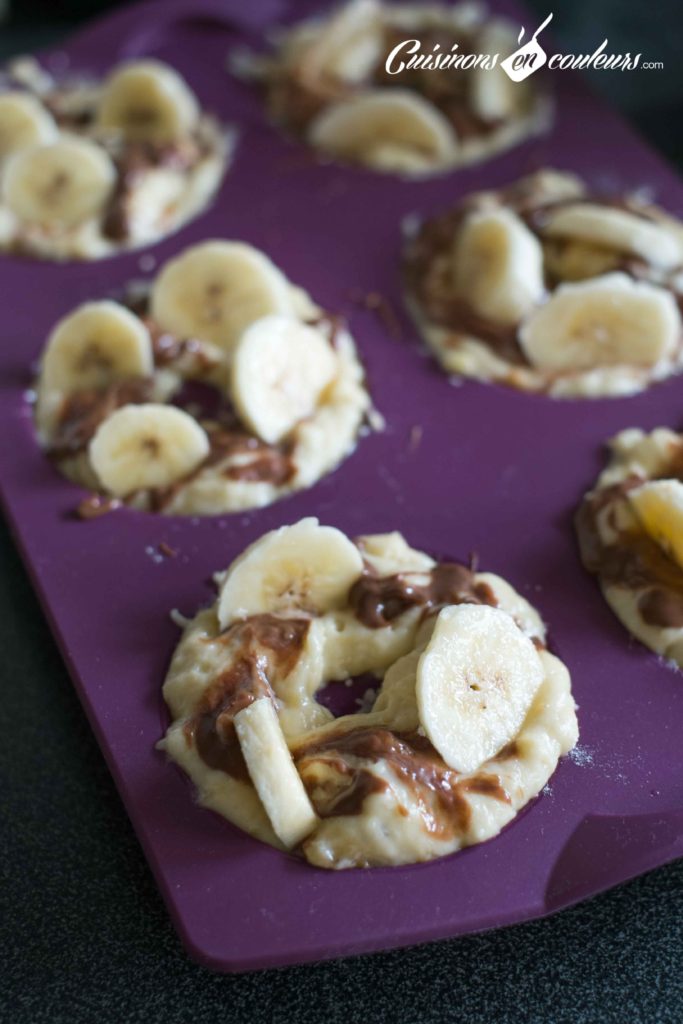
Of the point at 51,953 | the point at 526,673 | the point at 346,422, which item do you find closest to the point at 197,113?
the point at 346,422

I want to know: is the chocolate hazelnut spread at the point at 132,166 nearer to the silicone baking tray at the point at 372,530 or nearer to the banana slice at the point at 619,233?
the silicone baking tray at the point at 372,530

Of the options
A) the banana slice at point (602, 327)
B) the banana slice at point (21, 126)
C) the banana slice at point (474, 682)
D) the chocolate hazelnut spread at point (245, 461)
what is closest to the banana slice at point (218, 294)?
the chocolate hazelnut spread at point (245, 461)

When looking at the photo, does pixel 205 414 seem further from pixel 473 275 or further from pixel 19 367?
pixel 473 275

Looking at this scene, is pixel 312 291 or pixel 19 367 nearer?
pixel 19 367

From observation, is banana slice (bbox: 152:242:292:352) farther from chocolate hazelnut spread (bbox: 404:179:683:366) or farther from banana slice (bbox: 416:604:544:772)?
banana slice (bbox: 416:604:544:772)

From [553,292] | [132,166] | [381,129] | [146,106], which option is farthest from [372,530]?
[146,106]

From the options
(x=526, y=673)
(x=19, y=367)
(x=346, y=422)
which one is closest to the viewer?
(x=526, y=673)
